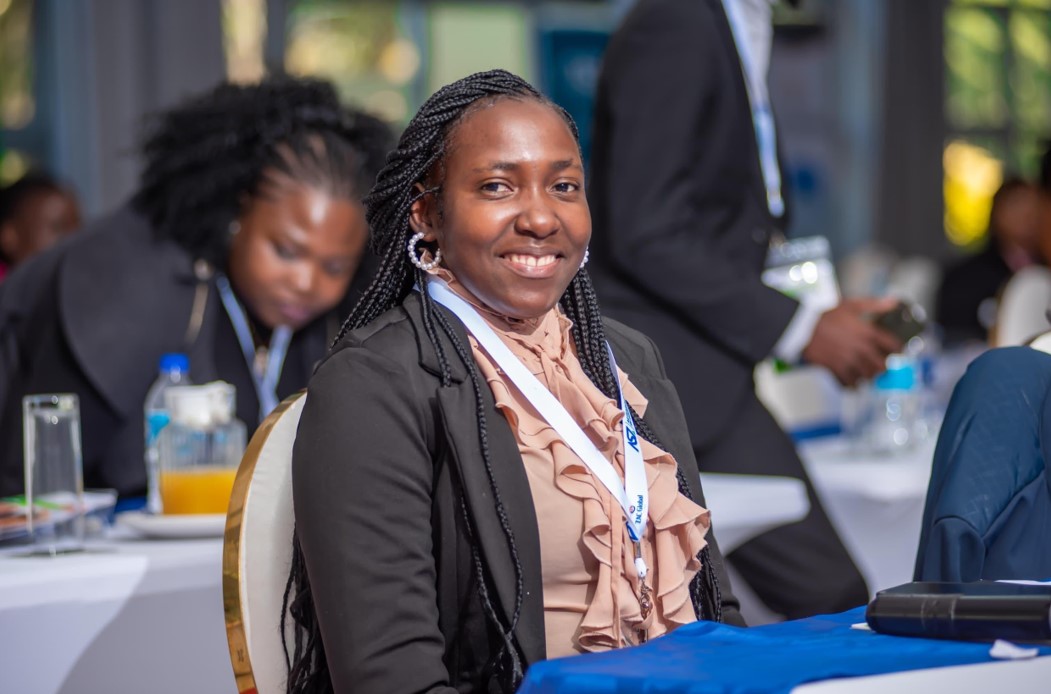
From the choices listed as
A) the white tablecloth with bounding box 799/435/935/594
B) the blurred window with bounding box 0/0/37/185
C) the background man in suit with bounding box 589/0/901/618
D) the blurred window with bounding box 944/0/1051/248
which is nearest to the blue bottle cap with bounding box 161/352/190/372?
the background man in suit with bounding box 589/0/901/618

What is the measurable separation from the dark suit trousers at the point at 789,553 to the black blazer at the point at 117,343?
927 millimetres

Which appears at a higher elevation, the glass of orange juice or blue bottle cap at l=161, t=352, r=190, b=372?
blue bottle cap at l=161, t=352, r=190, b=372

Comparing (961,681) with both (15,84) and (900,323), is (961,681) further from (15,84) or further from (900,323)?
(15,84)

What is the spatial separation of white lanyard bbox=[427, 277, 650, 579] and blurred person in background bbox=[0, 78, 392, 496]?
1.39 m

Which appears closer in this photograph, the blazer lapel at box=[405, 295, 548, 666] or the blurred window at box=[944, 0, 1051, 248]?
the blazer lapel at box=[405, 295, 548, 666]

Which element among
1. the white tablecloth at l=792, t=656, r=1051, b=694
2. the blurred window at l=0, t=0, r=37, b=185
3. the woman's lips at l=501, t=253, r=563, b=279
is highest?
the blurred window at l=0, t=0, r=37, b=185

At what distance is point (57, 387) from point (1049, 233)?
2.68m

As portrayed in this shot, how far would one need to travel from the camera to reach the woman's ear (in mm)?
1736

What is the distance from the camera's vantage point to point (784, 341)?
289cm

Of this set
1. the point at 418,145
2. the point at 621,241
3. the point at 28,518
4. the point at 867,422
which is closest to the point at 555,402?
the point at 418,145

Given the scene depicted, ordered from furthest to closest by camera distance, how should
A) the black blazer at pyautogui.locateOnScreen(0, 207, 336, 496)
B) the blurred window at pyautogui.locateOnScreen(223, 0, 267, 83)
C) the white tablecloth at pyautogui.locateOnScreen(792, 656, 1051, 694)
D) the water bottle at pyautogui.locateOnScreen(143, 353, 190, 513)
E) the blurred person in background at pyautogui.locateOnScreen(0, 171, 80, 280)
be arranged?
the blurred window at pyautogui.locateOnScreen(223, 0, 267, 83)
the blurred person in background at pyautogui.locateOnScreen(0, 171, 80, 280)
the black blazer at pyautogui.locateOnScreen(0, 207, 336, 496)
the water bottle at pyautogui.locateOnScreen(143, 353, 190, 513)
the white tablecloth at pyautogui.locateOnScreen(792, 656, 1051, 694)

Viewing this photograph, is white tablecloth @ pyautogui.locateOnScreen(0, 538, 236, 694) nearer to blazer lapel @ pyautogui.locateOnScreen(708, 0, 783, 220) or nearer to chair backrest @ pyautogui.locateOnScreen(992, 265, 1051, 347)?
blazer lapel @ pyautogui.locateOnScreen(708, 0, 783, 220)

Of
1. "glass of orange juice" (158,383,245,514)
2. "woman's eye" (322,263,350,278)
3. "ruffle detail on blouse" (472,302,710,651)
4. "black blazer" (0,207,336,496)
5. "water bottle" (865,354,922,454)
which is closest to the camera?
"ruffle detail on blouse" (472,302,710,651)

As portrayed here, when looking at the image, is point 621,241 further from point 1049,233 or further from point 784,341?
point 1049,233
